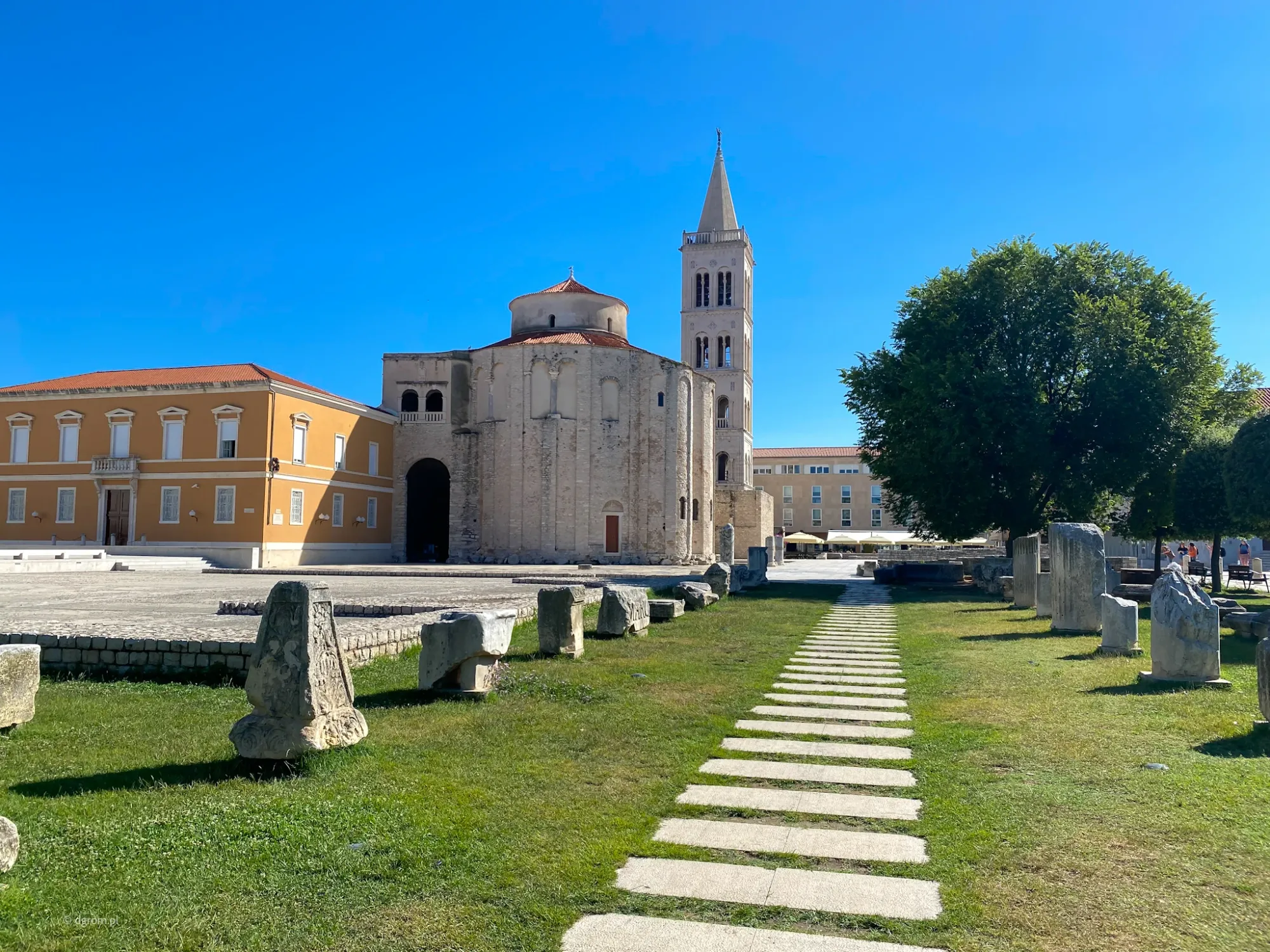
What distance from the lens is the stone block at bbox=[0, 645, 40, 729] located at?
6176 millimetres

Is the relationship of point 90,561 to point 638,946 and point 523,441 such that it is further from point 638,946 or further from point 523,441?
point 638,946

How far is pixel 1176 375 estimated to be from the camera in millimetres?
24984

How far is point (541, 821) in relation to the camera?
438 centimetres

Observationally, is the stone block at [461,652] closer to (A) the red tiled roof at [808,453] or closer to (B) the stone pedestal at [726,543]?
(B) the stone pedestal at [726,543]

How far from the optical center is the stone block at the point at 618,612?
39.2 ft

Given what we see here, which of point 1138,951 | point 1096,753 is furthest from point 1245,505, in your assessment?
point 1138,951

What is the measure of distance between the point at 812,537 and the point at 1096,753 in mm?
64726

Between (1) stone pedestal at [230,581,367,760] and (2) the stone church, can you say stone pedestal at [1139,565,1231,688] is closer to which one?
(1) stone pedestal at [230,581,367,760]

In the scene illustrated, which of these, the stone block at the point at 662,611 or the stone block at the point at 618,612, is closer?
the stone block at the point at 618,612

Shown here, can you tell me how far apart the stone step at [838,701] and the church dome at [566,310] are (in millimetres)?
42268

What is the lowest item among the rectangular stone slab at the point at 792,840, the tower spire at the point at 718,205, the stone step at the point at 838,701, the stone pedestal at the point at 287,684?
the stone step at the point at 838,701

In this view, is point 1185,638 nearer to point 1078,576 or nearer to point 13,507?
point 1078,576

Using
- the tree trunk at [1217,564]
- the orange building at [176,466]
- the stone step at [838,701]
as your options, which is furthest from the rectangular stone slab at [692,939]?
the orange building at [176,466]

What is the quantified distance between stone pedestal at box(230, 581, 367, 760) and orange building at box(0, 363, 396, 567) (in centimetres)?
3176
